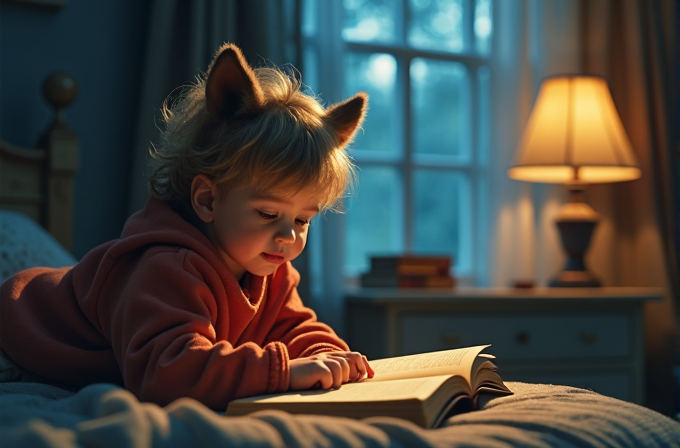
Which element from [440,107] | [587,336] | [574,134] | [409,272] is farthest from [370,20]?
[587,336]

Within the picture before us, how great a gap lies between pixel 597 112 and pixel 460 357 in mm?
1911

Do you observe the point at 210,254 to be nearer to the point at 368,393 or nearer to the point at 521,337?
the point at 368,393

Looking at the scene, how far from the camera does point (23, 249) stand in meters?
1.72

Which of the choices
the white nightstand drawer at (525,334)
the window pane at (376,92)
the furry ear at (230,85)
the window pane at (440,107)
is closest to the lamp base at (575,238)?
the white nightstand drawer at (525,334)

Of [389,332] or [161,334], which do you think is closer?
[161,334]

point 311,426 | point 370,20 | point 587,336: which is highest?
point 370,20

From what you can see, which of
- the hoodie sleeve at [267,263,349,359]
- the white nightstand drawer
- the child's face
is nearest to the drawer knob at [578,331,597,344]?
the white nightstand drawer

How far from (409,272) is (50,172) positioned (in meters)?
1.18

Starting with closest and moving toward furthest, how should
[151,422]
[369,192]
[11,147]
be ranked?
[151,422] → [11,147] → [369,192]

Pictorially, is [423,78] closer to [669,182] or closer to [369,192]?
[369,192]

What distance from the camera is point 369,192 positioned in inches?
119

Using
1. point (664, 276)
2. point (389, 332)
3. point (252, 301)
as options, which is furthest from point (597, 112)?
point (252, 301)

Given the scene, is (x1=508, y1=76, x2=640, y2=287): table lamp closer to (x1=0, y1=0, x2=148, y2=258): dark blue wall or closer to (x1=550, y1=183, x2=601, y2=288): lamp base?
(x1=550, y1=183, x2=601, y2=288): lamp base

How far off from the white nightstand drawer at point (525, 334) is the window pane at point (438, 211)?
68 centimetres
